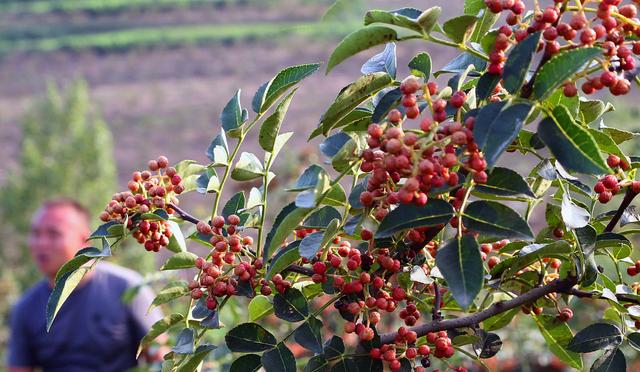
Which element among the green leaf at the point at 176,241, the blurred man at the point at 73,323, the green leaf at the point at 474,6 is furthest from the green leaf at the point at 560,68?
the blurred man at the point at 73,323

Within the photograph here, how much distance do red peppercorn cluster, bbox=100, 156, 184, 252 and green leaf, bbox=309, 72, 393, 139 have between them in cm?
23

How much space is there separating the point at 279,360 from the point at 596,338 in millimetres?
373

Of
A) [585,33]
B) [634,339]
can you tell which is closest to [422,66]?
[585,33]

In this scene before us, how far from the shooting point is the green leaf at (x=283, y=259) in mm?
935

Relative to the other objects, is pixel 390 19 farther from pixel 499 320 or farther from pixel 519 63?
pixel 499 320

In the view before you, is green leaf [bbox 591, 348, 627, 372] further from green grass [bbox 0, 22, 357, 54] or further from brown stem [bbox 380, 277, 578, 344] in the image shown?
green grass [bbox 0, 22, 357, 54]

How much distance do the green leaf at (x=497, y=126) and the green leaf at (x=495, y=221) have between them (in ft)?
0.29

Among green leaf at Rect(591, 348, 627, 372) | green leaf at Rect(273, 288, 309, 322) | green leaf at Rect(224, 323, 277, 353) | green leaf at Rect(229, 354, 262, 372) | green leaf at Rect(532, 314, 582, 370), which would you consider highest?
green leaf at Rect(273, 288, 309, 322)

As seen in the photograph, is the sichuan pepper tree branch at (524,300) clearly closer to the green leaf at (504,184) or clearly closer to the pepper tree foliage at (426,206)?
the pepper tree foliage at (426,206)

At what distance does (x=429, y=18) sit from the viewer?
848 millimetres

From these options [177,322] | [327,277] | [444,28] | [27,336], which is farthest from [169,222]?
[27,336]

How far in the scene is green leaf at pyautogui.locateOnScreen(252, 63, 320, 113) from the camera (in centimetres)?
101

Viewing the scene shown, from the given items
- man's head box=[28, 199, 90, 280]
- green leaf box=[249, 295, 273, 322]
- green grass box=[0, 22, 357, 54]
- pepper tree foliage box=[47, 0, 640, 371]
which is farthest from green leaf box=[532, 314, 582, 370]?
green grass box=[0, 22, 357, 54]

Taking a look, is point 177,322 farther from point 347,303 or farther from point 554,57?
point 554,57
